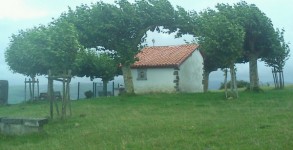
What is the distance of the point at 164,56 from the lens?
45094 millimetres

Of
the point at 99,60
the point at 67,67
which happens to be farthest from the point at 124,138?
the point at 99,60

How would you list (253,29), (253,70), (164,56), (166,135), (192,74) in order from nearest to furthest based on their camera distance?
1. (166,135)
2. (253,29)
3. (253,70)
4. (164,56)
5. (192,74)

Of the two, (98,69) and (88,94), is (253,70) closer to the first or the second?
(88,94)

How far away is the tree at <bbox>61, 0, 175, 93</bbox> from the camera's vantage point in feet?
116

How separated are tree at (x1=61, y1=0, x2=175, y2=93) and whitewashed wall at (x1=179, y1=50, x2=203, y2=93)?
730cm

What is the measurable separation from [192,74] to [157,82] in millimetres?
4342

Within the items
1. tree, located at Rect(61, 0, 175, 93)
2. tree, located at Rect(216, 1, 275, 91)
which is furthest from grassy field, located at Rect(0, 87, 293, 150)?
tree, located at Rect(216, 1, 275, 91)

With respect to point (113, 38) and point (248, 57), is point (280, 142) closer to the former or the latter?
point (113, 38)

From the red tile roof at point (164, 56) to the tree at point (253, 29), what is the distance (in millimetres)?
6248

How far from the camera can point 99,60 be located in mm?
51688

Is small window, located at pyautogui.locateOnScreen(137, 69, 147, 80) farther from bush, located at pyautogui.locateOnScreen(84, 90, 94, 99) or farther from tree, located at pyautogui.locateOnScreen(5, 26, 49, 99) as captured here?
tree, located at pyautogui.locateOnScreen(5, 26, 49, 99)

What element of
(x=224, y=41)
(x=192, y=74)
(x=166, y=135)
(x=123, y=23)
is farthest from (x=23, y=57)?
(x=166, y=135)

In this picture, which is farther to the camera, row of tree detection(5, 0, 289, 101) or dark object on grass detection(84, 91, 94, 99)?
dark object on grass detection(84, 91, 94, 99)

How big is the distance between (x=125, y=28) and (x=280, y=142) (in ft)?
85.8
